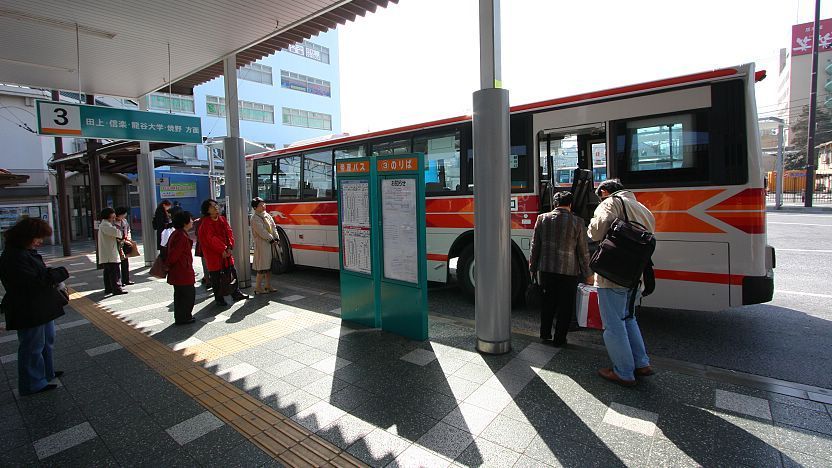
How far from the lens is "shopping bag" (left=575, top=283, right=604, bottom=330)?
4.64m

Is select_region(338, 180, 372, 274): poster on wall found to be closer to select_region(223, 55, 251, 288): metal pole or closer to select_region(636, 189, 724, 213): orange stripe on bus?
select_region(636, 189, 724, 213): orange stripe on bus

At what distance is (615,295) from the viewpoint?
4.03 m

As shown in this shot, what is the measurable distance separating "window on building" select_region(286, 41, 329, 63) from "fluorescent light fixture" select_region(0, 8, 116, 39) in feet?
102

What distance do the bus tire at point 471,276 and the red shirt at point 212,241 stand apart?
3803 millimetres

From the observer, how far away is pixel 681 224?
5.28m

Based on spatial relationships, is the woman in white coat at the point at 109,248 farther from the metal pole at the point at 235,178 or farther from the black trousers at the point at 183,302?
the black trousers at the point at 183,302

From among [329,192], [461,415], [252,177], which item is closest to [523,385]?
[461,415]

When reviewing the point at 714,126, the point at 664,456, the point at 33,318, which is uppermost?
the point at 714,126

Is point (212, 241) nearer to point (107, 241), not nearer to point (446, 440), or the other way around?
point (107, 241)

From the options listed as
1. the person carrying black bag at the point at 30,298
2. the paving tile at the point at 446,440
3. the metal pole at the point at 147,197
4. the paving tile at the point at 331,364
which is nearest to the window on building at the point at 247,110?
the metal pole at the point at 147,197

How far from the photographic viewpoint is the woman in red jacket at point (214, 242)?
7121 millimetres

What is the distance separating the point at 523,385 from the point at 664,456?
1309mm

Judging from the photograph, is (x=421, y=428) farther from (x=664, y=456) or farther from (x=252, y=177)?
(x=252, y=177)

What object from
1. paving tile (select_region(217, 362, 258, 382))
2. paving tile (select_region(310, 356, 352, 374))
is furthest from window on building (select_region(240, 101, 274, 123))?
paving tile (select_region(310, 356, 352, 374))
